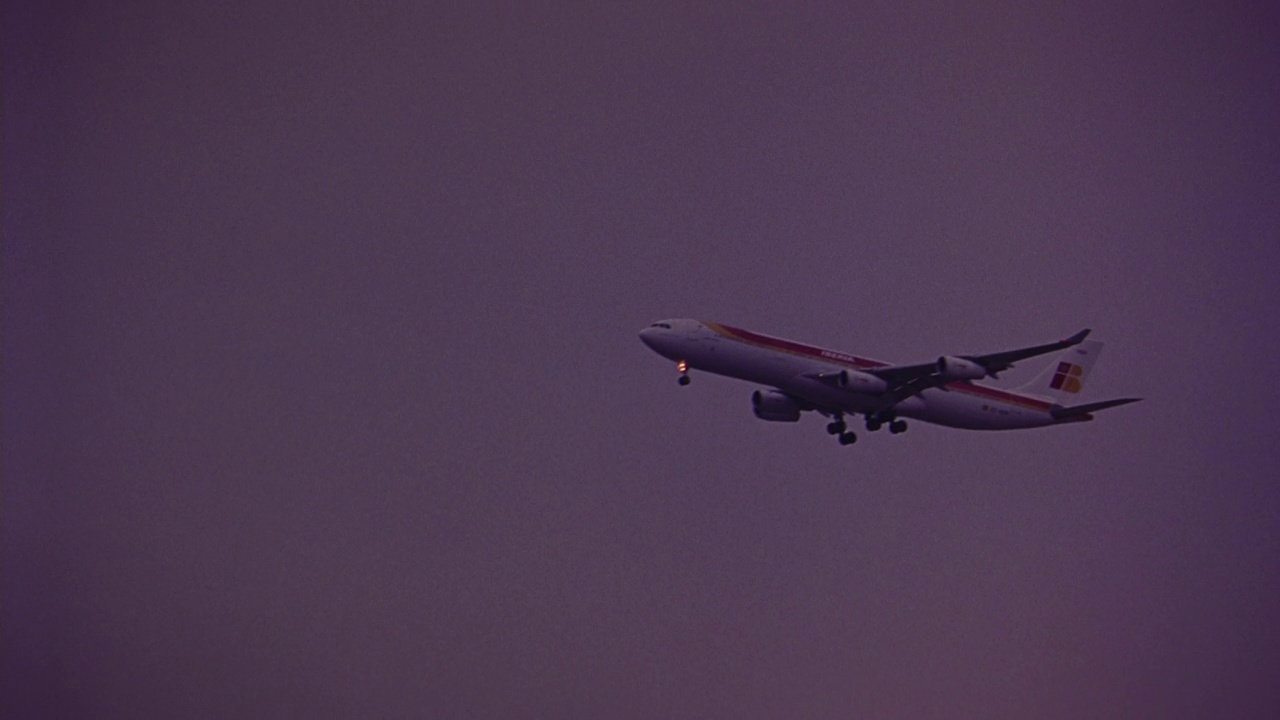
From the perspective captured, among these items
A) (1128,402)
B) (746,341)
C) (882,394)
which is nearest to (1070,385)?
(1128,402)

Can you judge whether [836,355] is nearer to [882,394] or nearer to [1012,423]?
[882,394]

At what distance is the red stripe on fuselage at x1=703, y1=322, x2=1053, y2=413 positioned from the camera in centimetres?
5638

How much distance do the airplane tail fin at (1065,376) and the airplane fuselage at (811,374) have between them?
19.2ft

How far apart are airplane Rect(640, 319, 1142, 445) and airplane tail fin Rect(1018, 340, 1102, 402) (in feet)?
9.35

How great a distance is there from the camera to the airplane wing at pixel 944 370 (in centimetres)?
5675

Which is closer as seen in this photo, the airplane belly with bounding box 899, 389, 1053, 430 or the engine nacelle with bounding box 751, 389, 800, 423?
the airplane belly with bounding box 899, 389, 1053, 430

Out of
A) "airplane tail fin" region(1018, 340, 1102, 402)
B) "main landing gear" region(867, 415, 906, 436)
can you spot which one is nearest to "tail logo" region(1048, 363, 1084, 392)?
"airplane tail fin" region(1018, 340, 1102, 402)

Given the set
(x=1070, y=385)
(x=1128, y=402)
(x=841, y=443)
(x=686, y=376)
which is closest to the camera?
(x=686, y=376)

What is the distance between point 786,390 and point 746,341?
3.88 metres

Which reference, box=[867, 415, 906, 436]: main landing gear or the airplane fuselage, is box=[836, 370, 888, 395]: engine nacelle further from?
box=[867, 415, 906, 436]: main landing gear

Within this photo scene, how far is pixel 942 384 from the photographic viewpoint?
59.0 m

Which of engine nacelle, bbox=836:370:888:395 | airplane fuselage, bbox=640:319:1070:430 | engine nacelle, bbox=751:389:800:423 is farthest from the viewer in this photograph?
engine nacelle, bbox=751:389:800:423

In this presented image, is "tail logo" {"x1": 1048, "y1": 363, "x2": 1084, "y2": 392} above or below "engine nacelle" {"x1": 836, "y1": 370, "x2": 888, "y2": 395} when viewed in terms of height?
above

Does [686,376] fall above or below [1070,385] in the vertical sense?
below
